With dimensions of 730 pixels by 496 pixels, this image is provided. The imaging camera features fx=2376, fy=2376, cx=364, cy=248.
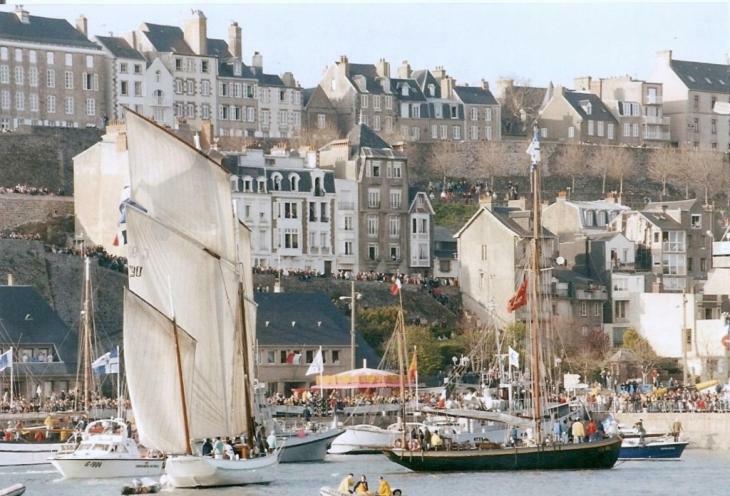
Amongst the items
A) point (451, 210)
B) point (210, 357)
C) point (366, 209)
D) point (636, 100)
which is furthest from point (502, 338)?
point (636, 100)

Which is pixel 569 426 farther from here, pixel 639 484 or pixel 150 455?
pixel 150 455

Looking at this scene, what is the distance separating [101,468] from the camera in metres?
73.2

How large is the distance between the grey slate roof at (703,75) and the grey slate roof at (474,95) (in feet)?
43.9

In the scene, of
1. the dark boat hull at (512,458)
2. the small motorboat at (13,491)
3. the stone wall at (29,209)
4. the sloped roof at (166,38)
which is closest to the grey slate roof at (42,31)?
the sloped roof at (166,38)

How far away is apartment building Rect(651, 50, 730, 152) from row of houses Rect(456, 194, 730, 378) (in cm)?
3318

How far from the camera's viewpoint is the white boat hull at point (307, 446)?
3217 inches

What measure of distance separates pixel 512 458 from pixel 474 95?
275 feet

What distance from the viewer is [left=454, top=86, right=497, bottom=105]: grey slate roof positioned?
15412 centimetres

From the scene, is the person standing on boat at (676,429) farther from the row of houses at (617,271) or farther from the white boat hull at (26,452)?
the white boat hull at (26,452)

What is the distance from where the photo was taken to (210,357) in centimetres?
6994

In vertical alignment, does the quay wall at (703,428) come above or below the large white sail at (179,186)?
below

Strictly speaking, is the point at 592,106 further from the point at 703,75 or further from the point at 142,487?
the point at 142,487

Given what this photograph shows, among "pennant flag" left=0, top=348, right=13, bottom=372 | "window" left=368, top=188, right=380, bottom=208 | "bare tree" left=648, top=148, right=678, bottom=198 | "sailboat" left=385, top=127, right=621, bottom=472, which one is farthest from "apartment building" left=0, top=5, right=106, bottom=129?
"sailboat" left=385, top=127, right=621, bottom=472

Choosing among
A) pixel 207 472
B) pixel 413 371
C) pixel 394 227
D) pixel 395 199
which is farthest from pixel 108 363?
pixel 395 199
